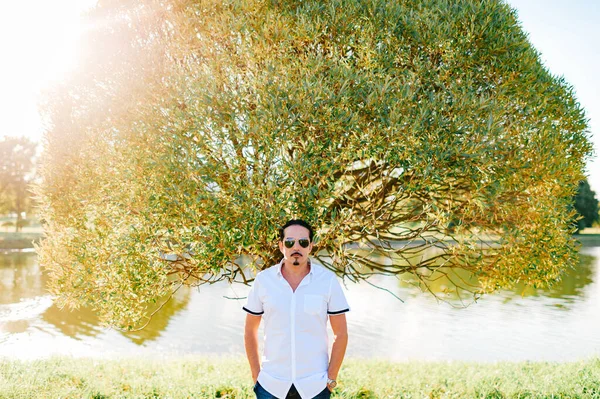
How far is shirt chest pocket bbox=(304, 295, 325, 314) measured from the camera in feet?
15.8

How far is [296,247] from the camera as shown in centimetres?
511

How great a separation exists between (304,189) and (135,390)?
802 cm

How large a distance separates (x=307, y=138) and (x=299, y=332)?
12.4 ft

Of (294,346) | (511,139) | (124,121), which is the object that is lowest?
(294,346)

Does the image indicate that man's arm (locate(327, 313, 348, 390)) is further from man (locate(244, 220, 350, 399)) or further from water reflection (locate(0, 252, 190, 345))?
water reflection (locate(0, 252, 190, 345))

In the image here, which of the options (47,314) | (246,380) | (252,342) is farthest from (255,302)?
(47,314)

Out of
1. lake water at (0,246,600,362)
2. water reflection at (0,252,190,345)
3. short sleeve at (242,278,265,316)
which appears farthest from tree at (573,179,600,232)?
short sleeve at (242,278,265,316)

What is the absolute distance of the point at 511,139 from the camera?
332 inches

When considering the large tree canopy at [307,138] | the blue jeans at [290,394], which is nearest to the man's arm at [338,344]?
the blue jeans at [290,394]

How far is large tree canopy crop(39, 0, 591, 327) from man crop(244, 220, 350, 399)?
2448 mm

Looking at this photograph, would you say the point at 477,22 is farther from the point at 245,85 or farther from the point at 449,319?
the point at 449,319

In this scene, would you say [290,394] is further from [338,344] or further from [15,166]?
[15,166]

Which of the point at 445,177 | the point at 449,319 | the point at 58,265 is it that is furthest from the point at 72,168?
the point at 449,319

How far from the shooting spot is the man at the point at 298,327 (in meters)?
4.77
